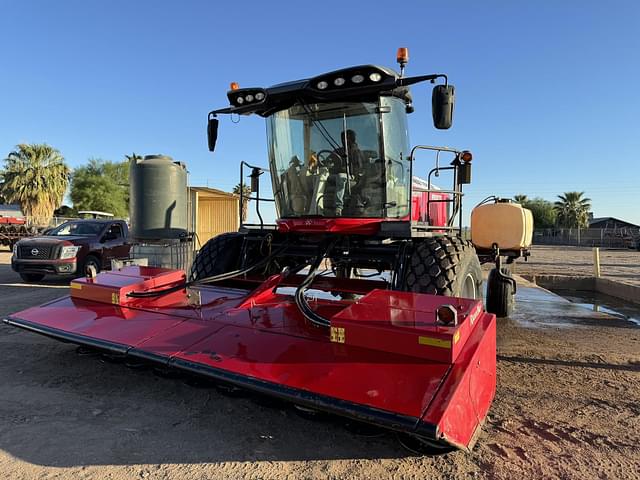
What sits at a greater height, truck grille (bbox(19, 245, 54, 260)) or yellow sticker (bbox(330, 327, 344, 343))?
truck grille (bbox(19, 245, 54, 260))

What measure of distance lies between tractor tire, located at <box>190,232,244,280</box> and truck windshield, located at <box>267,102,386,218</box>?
0.96m

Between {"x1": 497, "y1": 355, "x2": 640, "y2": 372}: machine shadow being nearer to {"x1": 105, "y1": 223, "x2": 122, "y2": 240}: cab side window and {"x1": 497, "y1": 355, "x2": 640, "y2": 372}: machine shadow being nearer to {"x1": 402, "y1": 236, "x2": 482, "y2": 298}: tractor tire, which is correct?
{"x1": 402, "y1": 236, "x2": 482, "y2": 298}: tractor tire

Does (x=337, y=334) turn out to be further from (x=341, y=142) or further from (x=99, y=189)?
(x=99, y=189)

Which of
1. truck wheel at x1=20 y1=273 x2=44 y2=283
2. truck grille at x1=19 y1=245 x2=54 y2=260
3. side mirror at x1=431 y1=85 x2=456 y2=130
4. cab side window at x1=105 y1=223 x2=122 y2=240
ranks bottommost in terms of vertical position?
truck wheel at x1=20 y1=273 x2=44 y2=283

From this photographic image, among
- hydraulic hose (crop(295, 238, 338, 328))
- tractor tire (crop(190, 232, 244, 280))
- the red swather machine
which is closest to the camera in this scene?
the red swather machine

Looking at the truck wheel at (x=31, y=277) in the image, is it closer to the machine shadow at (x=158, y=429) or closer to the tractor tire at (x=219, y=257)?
the tractor tire at (x=219, y=257)

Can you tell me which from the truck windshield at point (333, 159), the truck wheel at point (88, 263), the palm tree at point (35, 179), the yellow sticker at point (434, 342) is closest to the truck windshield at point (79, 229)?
the truck wheel at point (88, 263)

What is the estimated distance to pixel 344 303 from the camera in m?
3.77

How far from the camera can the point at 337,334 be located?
9.29 feet

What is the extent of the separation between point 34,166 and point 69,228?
29.6 meters

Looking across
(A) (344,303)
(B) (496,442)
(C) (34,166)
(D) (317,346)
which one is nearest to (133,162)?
(A) (344,303)

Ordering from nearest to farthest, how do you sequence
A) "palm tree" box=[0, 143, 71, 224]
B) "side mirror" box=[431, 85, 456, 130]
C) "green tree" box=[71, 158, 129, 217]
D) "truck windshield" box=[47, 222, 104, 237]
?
"side mirror" box=[431, 85, 456, 130] → "truck windshield" box=[47, 222, 104, 237] → "palm tree" box=[0, 143, 71, 224] → "green tree" box=[71, 158, 129, 217]

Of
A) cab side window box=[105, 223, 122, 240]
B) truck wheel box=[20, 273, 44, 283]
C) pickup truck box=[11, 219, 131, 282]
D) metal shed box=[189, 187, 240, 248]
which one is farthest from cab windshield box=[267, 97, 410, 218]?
metal shed box=[189, 187, 240, 248]

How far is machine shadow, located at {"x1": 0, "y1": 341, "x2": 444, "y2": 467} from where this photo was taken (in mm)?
2576
